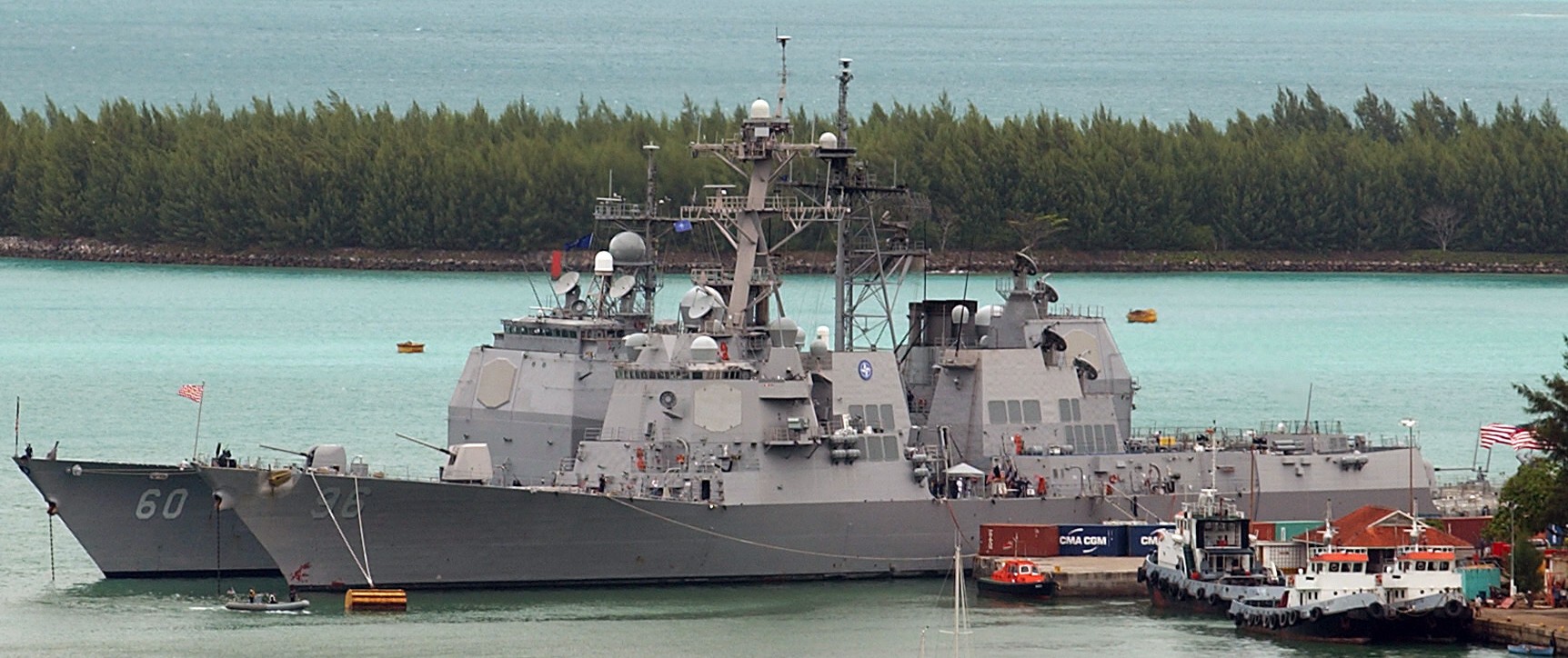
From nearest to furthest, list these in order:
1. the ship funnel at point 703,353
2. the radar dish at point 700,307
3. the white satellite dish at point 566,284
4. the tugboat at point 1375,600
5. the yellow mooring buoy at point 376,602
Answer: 1. the tugboat at point 1375,600
2. the yellow mooring buoy at point 376,602
3. the ship funnel at point 703,353
4. the radar dish at point 700,307
5. the white satellite dish at point 566,284

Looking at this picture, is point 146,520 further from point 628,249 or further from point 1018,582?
point 1018,582

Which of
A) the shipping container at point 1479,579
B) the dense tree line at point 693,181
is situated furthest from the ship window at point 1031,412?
the dense tree line at point 693,181

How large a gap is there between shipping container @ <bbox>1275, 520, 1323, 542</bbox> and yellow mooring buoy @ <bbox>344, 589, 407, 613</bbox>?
1236cm

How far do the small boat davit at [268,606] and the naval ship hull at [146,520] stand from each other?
2.06m

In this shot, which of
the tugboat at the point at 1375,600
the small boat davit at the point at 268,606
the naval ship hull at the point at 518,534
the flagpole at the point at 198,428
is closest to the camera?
the tugboat at the point at 1375,600

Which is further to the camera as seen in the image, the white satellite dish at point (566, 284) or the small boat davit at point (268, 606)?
the white satellite dish at point (566, 284)

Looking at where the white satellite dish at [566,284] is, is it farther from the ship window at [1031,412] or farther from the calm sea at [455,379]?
the ship window at [1031,412]

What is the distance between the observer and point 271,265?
112375mm

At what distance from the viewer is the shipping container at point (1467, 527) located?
4769 cm

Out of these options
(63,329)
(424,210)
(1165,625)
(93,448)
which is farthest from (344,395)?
(424,210)

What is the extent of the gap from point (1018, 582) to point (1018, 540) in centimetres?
144

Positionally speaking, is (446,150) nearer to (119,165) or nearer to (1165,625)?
(119,165)

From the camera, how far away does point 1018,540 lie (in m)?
46.5

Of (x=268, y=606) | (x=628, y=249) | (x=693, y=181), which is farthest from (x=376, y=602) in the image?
(x=693, y=181)
